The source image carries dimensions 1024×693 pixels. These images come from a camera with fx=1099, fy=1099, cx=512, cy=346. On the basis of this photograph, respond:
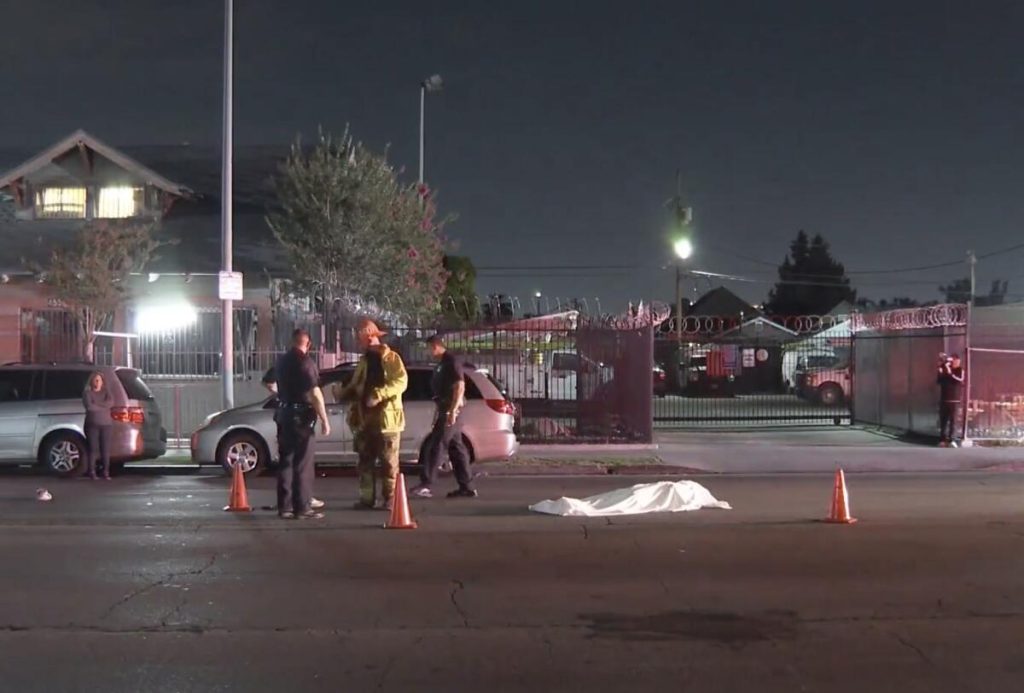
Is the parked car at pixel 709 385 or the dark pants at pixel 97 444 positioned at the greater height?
the parked car at pixel 709 385

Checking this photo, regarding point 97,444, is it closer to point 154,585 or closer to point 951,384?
point 154,585

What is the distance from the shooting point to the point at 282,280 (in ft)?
77.6

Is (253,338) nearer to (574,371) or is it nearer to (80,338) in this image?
(80,338)

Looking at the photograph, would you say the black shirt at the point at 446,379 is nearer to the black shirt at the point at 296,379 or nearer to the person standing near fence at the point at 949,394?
the black shirt at the point at 296,379

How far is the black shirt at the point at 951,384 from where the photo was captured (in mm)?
18375

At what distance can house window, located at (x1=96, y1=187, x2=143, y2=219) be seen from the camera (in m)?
27.0

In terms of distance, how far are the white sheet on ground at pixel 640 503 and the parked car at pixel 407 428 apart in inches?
118

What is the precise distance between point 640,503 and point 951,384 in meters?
9.44

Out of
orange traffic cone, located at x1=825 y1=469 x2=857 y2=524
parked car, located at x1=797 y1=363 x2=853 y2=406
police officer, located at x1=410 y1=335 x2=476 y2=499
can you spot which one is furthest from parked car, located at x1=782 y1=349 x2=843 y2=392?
police officer, located at x1=410 y1=335 x2=476 y2=499

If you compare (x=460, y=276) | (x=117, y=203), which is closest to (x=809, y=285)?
(x=460, y=276)

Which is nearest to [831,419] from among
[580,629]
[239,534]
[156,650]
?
[239,534]

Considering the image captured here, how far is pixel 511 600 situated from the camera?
7578 millimetres

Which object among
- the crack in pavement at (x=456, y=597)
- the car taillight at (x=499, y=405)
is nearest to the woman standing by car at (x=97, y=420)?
the car taillight at (x=499, y=405)

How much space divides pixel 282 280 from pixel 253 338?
1.39m
